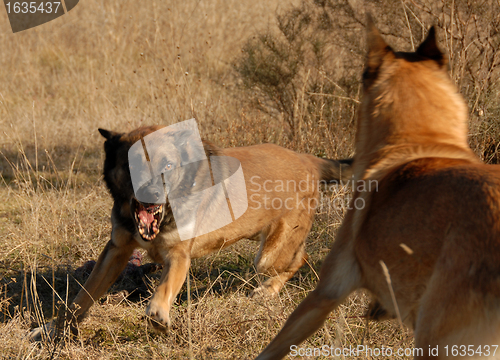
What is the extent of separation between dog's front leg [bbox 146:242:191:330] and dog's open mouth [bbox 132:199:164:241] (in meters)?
0.19

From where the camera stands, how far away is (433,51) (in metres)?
1.95

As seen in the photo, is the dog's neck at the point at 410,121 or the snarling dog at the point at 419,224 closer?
the snarling dog at the point at 419,224

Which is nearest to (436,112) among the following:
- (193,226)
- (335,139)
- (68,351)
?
(193,226)

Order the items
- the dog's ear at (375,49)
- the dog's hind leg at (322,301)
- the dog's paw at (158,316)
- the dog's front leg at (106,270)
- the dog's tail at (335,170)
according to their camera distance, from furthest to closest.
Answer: the dog's tail at (335,170)
the dog's front leg at (106,270)
the dog's paw at (158,316)
the dog's ear at (375,49)
the dog's hind leg at (322,301)

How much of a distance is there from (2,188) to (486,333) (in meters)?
6.08

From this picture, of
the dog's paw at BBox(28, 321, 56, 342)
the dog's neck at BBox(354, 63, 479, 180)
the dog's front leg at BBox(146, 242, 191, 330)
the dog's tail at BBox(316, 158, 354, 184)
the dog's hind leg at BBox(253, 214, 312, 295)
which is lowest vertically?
the dog's hind leg at BBox(253, 214, 312, 295)

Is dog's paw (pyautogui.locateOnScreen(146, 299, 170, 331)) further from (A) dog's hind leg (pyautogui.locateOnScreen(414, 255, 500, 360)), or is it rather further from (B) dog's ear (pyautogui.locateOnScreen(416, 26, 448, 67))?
(B) dog's ear (pyautogui.locateOnScreen(416, 26, 448, 67))

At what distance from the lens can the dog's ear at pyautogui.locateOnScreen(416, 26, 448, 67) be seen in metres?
1.94

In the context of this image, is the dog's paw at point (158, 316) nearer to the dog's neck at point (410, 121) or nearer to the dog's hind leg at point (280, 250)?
the dog's hind leg at point (280, 250)

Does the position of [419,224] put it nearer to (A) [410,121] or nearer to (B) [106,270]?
(A) [410,121]

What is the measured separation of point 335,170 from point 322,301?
2.37 m

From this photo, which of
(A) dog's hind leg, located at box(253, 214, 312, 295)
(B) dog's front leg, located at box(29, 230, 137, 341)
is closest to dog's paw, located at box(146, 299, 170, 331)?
Answer: (B) dog's front leg, located at box(29, 230, 137, 341)

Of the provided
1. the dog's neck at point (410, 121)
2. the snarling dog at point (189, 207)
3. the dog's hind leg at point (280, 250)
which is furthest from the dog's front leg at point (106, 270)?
the dog's neck at point (410, 121)

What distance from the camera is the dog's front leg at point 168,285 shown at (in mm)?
2609
